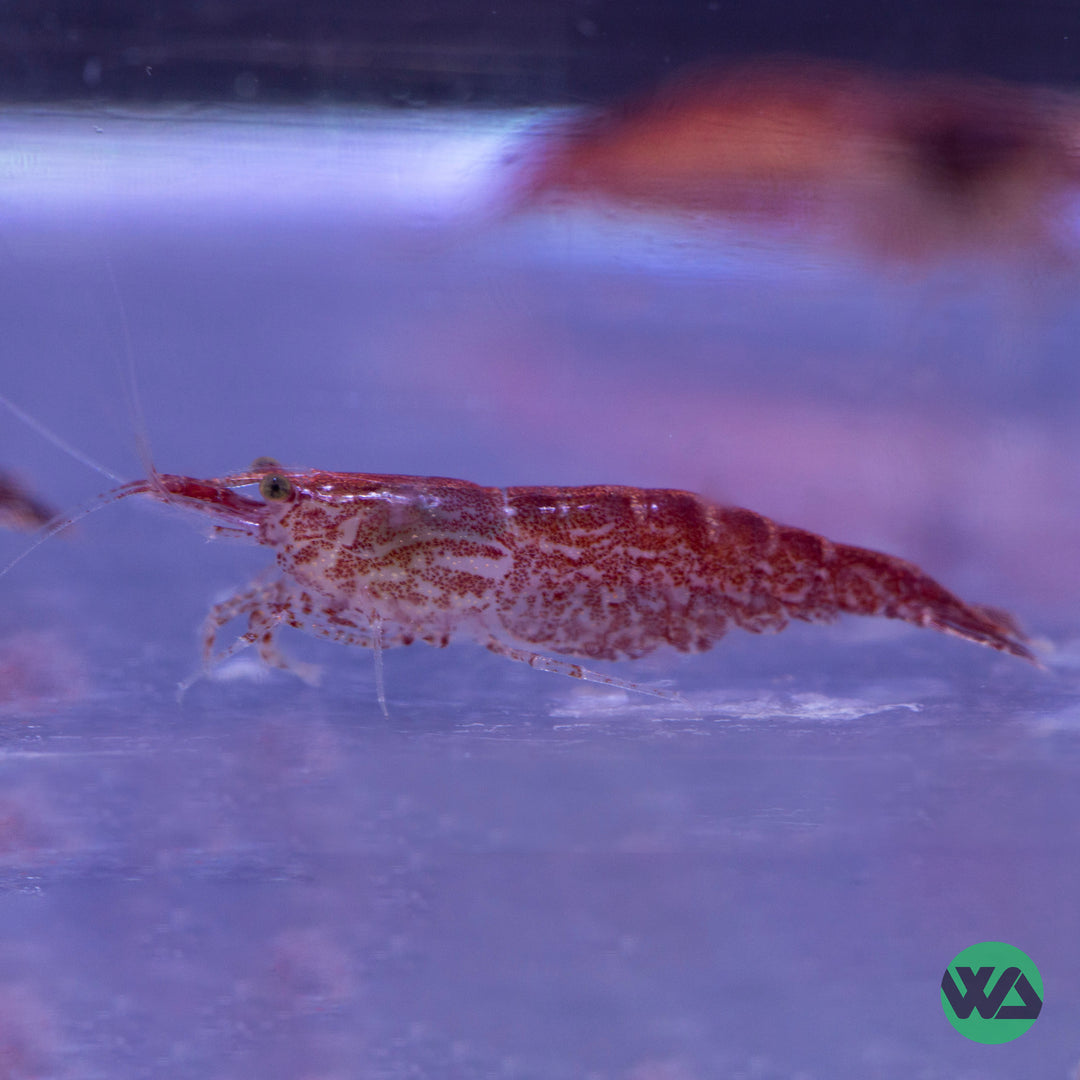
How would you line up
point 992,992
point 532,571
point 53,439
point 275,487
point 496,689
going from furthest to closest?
1. point 532,571
2. point 496,689
3. point 275,487
4. point 53,439
5. point 992,992

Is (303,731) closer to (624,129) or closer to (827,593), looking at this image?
(827,593)

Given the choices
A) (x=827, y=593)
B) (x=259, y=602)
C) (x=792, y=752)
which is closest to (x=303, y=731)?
(x=259, y=602)

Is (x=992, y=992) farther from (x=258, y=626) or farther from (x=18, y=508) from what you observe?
(x=18, y=508)

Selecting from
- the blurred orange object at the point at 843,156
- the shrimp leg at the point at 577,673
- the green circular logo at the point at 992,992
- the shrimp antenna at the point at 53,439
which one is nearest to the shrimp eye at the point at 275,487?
the shrimp antenna at the point at 53,439

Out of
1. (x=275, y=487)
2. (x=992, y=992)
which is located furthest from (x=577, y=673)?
(x=992, y=992)

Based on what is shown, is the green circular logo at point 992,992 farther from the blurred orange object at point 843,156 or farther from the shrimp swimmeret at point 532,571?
the blurred orange object at point 843,156

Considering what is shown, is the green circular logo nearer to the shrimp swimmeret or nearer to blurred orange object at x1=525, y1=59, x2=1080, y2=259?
the shrimp swimmeret
